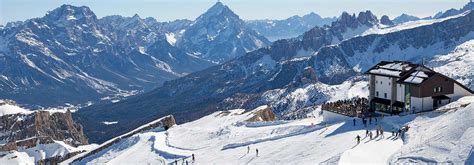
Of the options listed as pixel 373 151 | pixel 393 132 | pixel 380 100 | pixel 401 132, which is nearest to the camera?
pixel 373 151

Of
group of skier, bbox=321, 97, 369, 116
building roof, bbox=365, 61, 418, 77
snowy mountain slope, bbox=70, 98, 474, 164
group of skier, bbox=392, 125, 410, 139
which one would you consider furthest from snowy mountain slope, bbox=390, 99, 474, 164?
building roof, bbox=365, 61, 418, 77

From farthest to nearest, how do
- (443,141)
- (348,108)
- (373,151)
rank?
(348,108) → (373,151) → (443,141)

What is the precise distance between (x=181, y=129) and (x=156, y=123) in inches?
739

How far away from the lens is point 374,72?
9906 centimetres

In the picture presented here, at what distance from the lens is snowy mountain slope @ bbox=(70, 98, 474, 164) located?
63969 millimetres

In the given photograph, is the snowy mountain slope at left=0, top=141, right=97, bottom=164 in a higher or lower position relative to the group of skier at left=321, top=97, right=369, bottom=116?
lower

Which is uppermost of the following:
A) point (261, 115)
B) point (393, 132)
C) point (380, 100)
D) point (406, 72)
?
point (406, 72)

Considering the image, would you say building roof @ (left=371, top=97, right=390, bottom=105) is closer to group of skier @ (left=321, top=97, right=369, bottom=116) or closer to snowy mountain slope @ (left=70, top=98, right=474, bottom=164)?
group of skier @ (left=321, top=97, right=369, bottom=116)

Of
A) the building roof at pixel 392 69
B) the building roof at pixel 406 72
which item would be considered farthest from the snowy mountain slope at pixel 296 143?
the building roof at pixel 392 69

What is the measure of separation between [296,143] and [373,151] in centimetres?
1483

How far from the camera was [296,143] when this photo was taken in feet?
265

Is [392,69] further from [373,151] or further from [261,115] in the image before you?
[261,115]

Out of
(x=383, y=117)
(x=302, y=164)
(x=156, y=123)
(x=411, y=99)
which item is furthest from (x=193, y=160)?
(x=156, y=123)

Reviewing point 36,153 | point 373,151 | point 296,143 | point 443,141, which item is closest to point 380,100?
point 296,143
